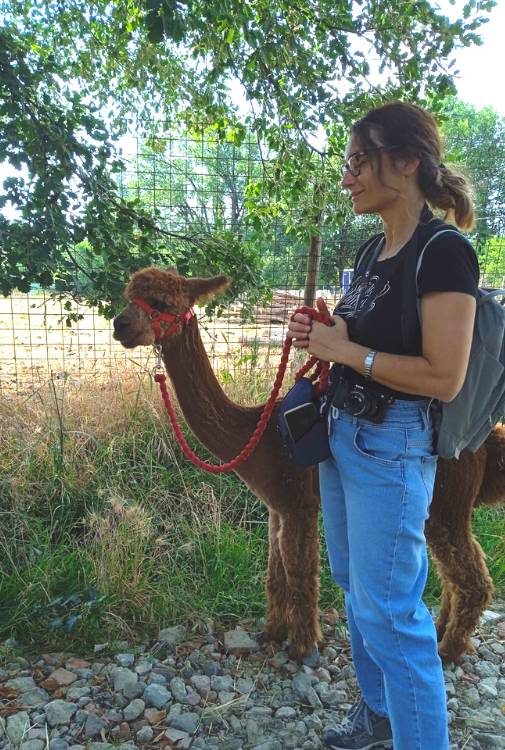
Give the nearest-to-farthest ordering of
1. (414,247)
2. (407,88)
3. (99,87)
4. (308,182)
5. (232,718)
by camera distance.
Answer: (414,247)
(232,718)
(407,88)
(308,182)
(99,87)

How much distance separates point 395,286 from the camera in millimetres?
1568

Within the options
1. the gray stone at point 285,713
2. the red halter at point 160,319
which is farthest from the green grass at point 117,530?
the red halter at point 160,319

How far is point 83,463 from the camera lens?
3934 millimetres

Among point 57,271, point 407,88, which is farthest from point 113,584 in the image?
point 407,88

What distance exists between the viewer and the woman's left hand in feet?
5.39

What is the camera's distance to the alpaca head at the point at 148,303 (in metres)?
2.49

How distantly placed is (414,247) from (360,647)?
4.85ft

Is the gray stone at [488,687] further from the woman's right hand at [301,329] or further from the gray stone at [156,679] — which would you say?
the woman's right hand at [301,329]

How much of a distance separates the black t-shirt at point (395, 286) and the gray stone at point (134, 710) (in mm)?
1917

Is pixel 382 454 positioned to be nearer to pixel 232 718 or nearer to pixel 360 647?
pixel 360 647

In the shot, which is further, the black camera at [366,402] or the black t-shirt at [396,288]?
the black camera at [366,402]

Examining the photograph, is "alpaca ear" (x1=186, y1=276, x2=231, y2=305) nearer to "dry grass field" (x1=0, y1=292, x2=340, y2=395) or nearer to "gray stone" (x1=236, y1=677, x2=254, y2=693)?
"dry grass field" (x1=0, y1=292, x2=340, y2=395)

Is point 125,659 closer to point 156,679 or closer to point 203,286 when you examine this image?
point 156,679

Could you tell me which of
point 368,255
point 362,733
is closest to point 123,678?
point 362,733
